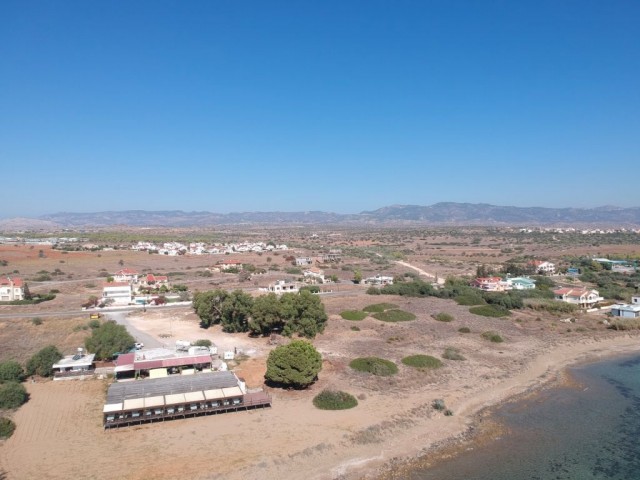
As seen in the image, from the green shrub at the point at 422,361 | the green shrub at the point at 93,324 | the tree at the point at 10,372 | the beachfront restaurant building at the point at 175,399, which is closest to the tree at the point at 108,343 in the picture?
the tree at the point at 10,372

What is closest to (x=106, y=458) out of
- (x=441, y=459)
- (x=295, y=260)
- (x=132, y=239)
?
(x=441, y=459)

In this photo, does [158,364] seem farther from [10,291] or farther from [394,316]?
[10,291]

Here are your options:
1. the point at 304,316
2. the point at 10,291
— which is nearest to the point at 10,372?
the point at 304,316

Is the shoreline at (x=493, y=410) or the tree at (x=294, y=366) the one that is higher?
the tree at (x=294, y=366)

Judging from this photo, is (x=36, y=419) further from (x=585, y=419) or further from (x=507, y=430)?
(x=585, y=419)

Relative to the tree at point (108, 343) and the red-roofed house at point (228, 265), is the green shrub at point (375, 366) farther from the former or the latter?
the red-roofed house at point (228, 265)

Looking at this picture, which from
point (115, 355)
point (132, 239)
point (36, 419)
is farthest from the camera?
point (132, 239)

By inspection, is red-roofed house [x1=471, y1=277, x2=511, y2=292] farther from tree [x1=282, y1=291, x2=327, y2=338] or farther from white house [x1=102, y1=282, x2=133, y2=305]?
white house [x1=102, y1=282, x2=133, y2=305]
